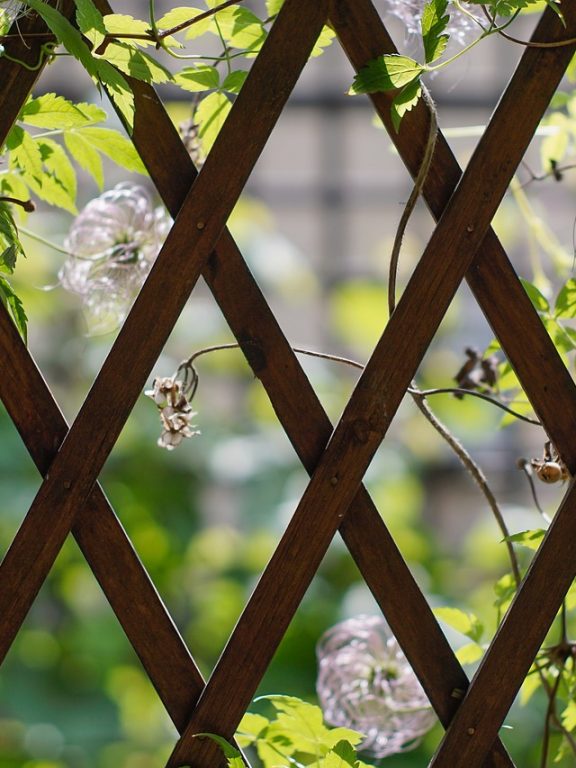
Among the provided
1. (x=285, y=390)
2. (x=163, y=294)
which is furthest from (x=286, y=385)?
(x=163, y=294)

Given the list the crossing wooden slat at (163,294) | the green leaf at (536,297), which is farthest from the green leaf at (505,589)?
the crossing wooden slat at (163,294)

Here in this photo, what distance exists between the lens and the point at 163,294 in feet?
2.23

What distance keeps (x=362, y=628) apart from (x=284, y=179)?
118 inches

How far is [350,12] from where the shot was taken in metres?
0.67

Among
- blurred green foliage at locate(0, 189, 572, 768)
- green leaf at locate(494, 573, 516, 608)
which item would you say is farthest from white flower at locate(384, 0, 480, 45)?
blurred green foliage at locate(0, 189, 572, 768)

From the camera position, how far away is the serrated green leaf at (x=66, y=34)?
1.91 ft

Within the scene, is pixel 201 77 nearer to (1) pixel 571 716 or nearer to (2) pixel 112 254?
(2) pixel 112 254

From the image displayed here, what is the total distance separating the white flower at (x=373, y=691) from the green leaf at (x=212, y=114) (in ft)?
1.59

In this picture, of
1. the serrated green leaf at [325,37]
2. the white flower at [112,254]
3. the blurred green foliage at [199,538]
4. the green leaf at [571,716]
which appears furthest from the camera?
the blurred green foliage at [199,538]

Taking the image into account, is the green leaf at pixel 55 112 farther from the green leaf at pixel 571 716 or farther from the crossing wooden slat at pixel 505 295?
the green leaf at pixel 571 716

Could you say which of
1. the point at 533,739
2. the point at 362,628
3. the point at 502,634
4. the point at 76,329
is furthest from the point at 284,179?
the point at 502,634

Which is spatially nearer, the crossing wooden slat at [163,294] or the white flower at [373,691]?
the crossing wooden slat at [163,294]

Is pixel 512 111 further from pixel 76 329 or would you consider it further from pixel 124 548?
pixel 76 329

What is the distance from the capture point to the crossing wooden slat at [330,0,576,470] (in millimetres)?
690
